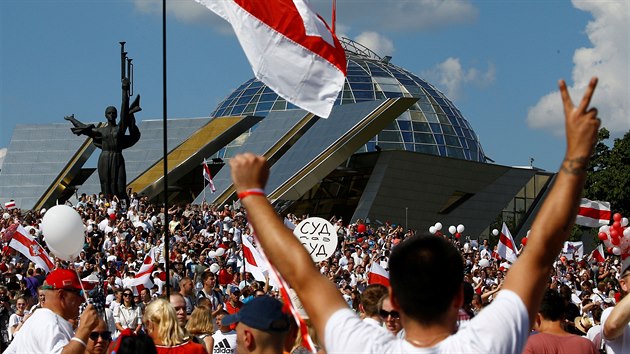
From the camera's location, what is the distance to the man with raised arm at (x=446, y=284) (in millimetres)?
2818

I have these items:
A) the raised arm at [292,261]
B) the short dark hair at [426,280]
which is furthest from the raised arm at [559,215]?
the raised arm at [292,261]

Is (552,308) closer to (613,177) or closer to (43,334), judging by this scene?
(43,334)

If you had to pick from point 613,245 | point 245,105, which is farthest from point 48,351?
point 245,105

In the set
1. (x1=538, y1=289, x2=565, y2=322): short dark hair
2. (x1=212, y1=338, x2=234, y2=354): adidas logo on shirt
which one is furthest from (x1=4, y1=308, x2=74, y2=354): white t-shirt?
(x1=538, y1=289, x2=565, y2=322): short dark hair

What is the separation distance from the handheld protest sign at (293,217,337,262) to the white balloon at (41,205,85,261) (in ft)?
17.1

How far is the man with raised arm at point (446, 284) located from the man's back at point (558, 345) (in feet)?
9.01

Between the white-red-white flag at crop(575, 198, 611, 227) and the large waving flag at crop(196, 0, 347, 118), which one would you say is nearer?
the large waving flag at crop(196, 0, 347, 118)

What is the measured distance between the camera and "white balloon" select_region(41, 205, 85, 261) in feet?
26.2

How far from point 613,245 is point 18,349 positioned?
8457 mm

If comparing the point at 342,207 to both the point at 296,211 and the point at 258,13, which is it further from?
the point at 258,13

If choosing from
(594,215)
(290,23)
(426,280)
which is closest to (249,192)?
(426,280)

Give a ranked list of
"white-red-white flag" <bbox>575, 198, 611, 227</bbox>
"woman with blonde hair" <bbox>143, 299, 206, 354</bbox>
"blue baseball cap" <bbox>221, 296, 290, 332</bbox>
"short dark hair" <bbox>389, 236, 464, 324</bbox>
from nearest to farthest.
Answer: "short dark hair" <bbox>389, 236, 464, 324</bbox> < "blue baseball cap" <bbox>221, 296, 290, 332</bbox> < "woman with blonde hair" <bbox>143, 299, 206, 354</bbox> < "white-red-white flag" <bbox>575, 198, 611, 227</bbox>

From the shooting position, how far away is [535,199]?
54312 millimetres

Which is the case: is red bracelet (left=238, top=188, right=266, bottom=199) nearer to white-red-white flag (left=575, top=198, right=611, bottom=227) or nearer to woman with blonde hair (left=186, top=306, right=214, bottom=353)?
woman with blonde hair (left=186, top=306, right=214, bottom=353)
